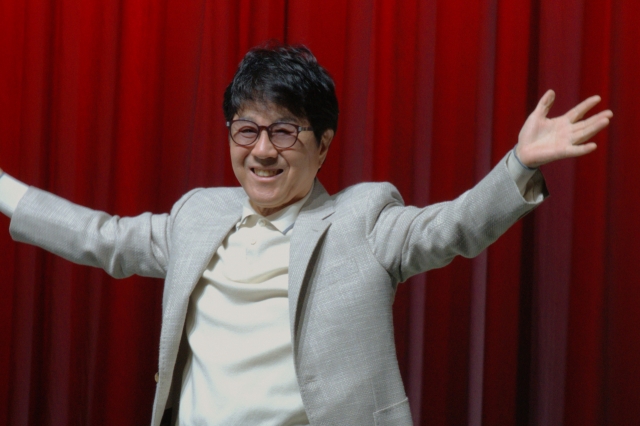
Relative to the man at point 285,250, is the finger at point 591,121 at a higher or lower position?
higher

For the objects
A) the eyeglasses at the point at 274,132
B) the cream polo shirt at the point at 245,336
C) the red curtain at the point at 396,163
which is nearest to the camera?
the cream polo shirt at the point at 245,336

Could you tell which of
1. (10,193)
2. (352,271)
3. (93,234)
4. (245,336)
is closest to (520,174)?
(352,271)

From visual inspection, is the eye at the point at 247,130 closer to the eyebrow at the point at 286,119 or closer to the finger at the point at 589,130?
the eyebrow at the point at 286,119

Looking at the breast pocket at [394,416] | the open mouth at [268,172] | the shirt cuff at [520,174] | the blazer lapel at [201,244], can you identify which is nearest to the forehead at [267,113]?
the open mouth at [268,172]

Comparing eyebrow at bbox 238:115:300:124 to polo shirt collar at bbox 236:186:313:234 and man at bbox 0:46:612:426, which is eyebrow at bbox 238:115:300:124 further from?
polo shirt collar at bbox 236:186:313:234

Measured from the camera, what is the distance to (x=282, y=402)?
1.34 metres

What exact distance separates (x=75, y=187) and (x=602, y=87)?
1.63 m

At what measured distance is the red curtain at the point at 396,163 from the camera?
2023 mm

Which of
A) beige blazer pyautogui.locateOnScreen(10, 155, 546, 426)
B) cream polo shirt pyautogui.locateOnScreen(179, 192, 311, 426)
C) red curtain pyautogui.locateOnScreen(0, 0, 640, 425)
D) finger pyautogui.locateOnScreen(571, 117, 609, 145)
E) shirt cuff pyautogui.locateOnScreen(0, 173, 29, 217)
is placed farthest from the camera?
red curtain pyautogui.locateOnScreen(0, 0, 640, 425)

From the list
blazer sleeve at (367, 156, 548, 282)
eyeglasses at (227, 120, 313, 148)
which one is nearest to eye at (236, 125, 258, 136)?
eyeglasses at (227, 120, 313, 148)

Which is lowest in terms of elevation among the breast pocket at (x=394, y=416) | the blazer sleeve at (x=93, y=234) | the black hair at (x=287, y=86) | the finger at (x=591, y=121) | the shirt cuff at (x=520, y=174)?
the breast pocket at (x=394, y=416)

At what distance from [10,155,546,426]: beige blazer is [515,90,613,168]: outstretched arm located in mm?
51

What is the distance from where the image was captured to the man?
4.13ft

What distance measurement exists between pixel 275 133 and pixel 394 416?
0.61 meters
